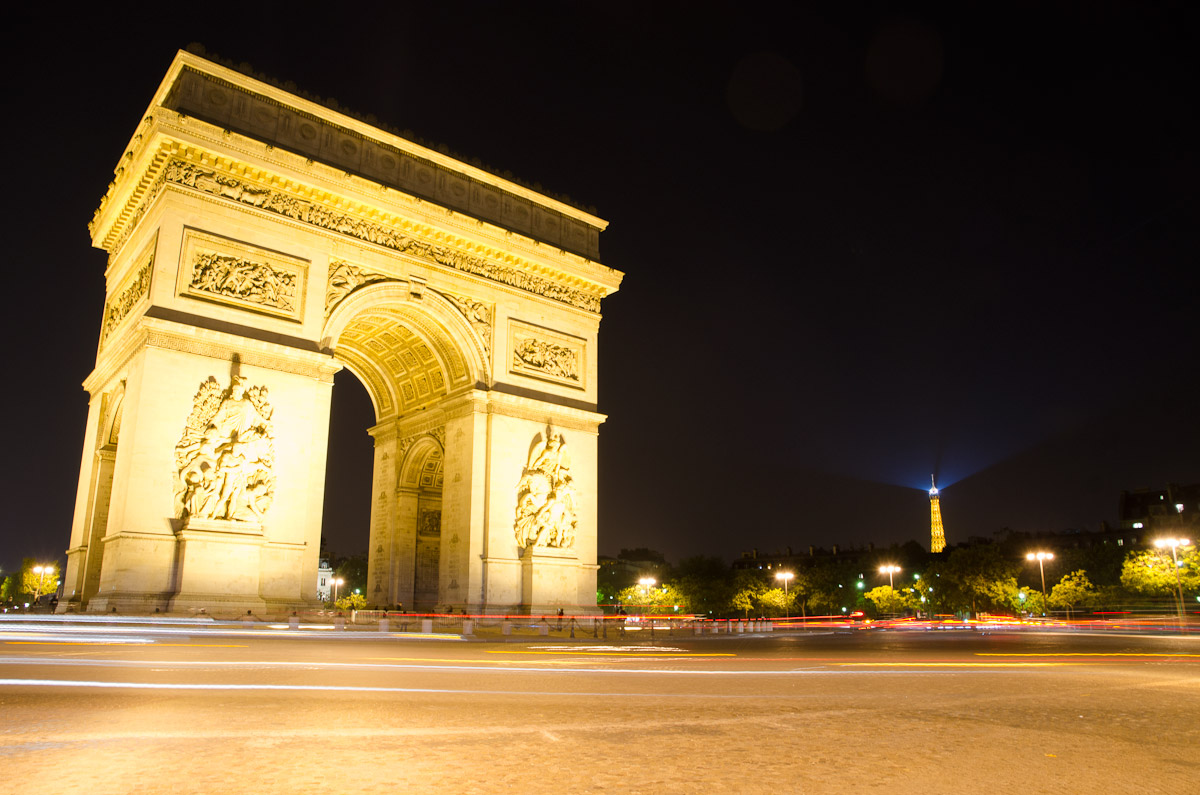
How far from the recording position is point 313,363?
21.3 m

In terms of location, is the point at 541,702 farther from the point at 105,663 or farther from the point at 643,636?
the point at 643,636

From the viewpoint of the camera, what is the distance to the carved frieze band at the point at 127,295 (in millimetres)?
20302

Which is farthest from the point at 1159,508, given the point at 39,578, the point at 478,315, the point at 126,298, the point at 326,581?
the point at 326,581

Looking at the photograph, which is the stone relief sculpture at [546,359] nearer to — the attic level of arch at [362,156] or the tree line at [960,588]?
the attic level of arch at [362,156]

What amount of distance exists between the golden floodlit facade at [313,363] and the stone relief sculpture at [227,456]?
0.05 meters

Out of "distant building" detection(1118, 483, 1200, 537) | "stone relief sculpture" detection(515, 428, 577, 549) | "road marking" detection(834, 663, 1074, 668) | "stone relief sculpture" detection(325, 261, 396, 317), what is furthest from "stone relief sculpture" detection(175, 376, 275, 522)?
"distant building" detection(1118, 483, 1200, 537)

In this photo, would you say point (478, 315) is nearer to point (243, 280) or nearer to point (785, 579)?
point (243, 280)

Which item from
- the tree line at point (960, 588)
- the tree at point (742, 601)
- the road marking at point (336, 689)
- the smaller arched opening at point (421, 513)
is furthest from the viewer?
the tree at point (742, 601)

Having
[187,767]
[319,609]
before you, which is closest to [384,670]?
[187,767]

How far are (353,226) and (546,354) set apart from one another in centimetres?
704

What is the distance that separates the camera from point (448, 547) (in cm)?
2469

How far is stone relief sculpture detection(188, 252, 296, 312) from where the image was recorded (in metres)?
20.0

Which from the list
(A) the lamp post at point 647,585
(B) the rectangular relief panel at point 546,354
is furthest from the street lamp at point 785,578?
(B) the rectangular relief panel at point 546,354

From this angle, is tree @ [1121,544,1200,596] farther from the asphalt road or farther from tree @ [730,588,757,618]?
the asphalt road
